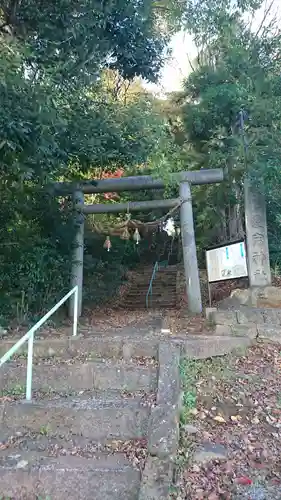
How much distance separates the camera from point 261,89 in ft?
20.9

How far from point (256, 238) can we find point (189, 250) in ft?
5.86

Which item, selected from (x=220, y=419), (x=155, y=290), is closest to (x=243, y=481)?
(x=220, y=419)

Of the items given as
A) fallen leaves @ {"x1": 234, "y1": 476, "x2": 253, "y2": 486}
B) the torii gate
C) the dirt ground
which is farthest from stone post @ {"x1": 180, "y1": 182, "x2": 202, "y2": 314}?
fallen leaves @ {"x1": 234, "y1": 476, "x2": 253, "y2": 486}

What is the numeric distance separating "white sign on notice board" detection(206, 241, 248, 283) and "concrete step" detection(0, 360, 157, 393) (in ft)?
9.61

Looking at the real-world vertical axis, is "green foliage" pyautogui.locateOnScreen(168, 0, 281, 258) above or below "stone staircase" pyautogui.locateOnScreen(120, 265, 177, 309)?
above

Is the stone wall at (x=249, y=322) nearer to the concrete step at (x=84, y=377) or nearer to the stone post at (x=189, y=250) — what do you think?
the concrete step at (x=84, y=377)

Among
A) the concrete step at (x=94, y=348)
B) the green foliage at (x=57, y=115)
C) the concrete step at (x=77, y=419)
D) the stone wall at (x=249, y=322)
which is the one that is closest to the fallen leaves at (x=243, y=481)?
the concrete step at (x=77, y=419)

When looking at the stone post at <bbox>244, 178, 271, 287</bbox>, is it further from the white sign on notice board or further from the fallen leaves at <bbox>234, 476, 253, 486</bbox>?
the fallen leaves at <bbox>234, 476, 253, 486</bbox>

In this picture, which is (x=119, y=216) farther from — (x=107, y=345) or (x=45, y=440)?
(x=45, y=440)

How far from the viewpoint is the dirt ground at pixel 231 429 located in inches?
110

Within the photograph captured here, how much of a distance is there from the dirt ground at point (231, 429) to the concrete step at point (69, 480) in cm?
37

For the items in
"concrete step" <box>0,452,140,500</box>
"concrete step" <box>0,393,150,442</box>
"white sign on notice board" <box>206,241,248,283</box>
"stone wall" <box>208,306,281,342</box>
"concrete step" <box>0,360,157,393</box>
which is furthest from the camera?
"white sign on notice board" <box>206,241,248,283</box>

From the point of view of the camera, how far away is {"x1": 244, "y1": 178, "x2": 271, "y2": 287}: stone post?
690 centimetres

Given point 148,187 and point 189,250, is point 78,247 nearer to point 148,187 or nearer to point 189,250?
point 148,187
